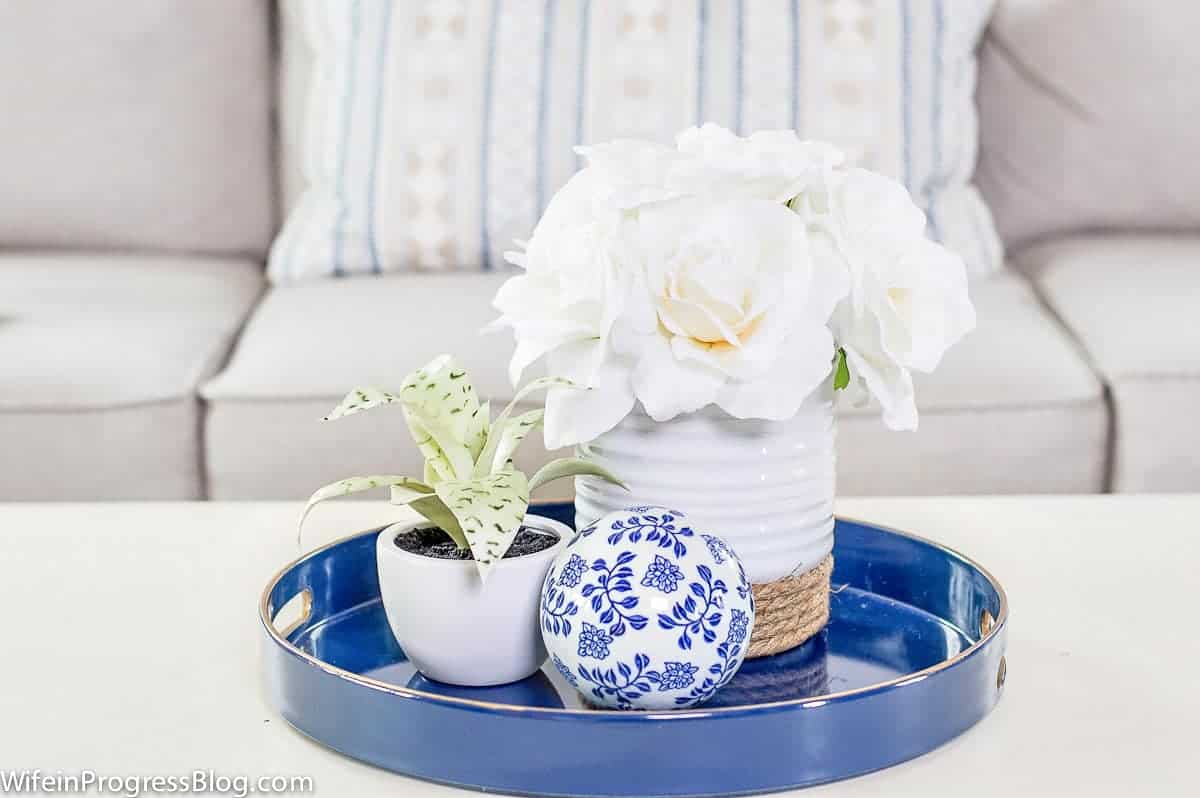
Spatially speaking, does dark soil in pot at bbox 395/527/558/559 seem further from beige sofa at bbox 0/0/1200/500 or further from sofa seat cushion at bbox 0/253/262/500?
sofa seat cushion at bbox 0/253/262/500

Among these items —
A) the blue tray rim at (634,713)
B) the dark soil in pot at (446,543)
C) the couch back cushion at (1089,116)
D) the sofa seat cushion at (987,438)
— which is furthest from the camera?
the couch back cushion at (1089,116)

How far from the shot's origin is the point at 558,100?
1.88 metres

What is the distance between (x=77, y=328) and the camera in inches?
63.6

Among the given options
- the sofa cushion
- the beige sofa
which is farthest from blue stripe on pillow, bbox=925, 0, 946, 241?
the sofa cushion

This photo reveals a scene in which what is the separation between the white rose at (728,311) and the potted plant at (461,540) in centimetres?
5

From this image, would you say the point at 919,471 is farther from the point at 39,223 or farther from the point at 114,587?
the point at 39,223

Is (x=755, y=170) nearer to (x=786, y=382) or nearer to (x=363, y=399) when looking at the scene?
(x=786, y=382)

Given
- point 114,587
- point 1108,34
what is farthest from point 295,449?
point 1108,34

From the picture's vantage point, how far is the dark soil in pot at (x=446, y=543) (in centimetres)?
70

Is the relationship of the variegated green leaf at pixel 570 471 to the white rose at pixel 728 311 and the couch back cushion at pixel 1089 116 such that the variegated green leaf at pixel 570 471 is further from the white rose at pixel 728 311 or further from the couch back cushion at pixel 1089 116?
the couch back cushion at pixel 1089 116

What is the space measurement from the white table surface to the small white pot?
7 cm

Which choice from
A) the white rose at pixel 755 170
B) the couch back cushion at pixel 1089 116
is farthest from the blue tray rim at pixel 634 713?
the couch back cushion at pixel 1089 116

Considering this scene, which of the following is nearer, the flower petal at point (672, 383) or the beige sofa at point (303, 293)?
the flower petal at point (672, 383)

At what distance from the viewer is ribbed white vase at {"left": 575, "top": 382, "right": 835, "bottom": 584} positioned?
0.72 meters
